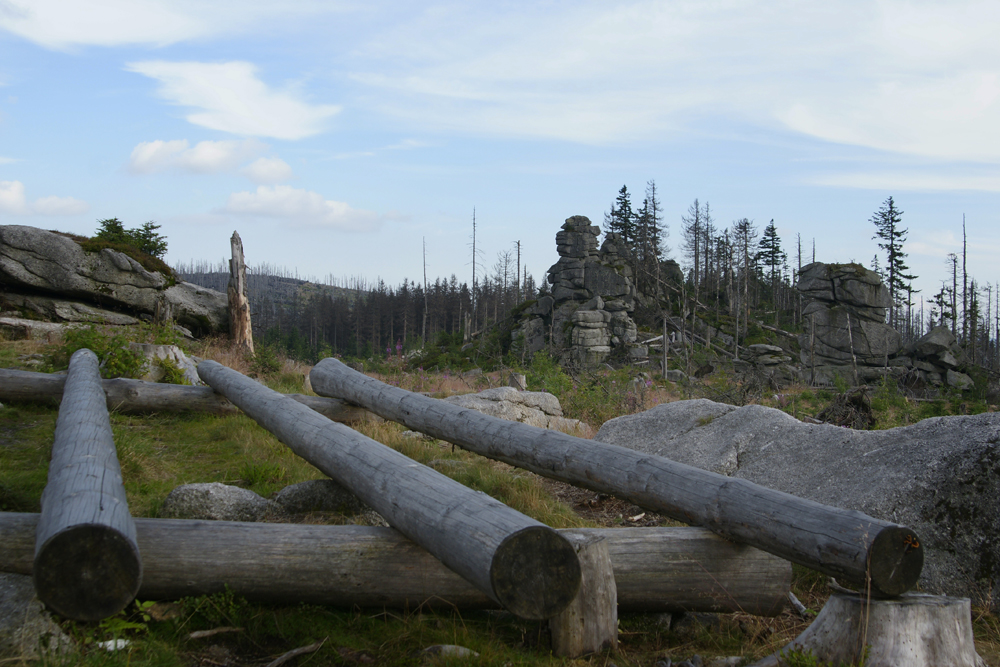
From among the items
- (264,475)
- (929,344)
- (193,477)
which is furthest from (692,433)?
(929,344)

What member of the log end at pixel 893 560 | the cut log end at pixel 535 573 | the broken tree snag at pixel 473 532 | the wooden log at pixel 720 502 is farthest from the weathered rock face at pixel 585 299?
the cut log end at pixel 535 573

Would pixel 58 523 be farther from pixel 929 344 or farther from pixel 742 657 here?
pixel 929 344

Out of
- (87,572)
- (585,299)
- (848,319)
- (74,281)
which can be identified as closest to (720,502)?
(87,572)

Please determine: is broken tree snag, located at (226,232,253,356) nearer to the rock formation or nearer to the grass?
the grass

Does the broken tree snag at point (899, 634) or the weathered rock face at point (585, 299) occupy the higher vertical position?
the weathered rock face at point (585, 299)

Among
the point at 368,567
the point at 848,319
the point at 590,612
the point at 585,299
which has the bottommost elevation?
the point at 590,612

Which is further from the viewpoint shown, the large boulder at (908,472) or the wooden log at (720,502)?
the large boulder at (908,472)

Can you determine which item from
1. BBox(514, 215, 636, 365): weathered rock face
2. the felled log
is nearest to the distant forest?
BBox(514, 215, 636, 365): weathered rock face

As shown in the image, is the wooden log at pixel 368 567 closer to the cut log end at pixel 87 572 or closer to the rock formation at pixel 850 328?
the cut log end at pixel 87 572

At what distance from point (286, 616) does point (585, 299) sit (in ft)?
144

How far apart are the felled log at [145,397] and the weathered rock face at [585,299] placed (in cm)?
3254

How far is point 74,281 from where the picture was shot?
1427 centimetres

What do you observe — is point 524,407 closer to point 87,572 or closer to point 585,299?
point 87,572

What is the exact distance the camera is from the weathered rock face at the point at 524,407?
30.1ft
